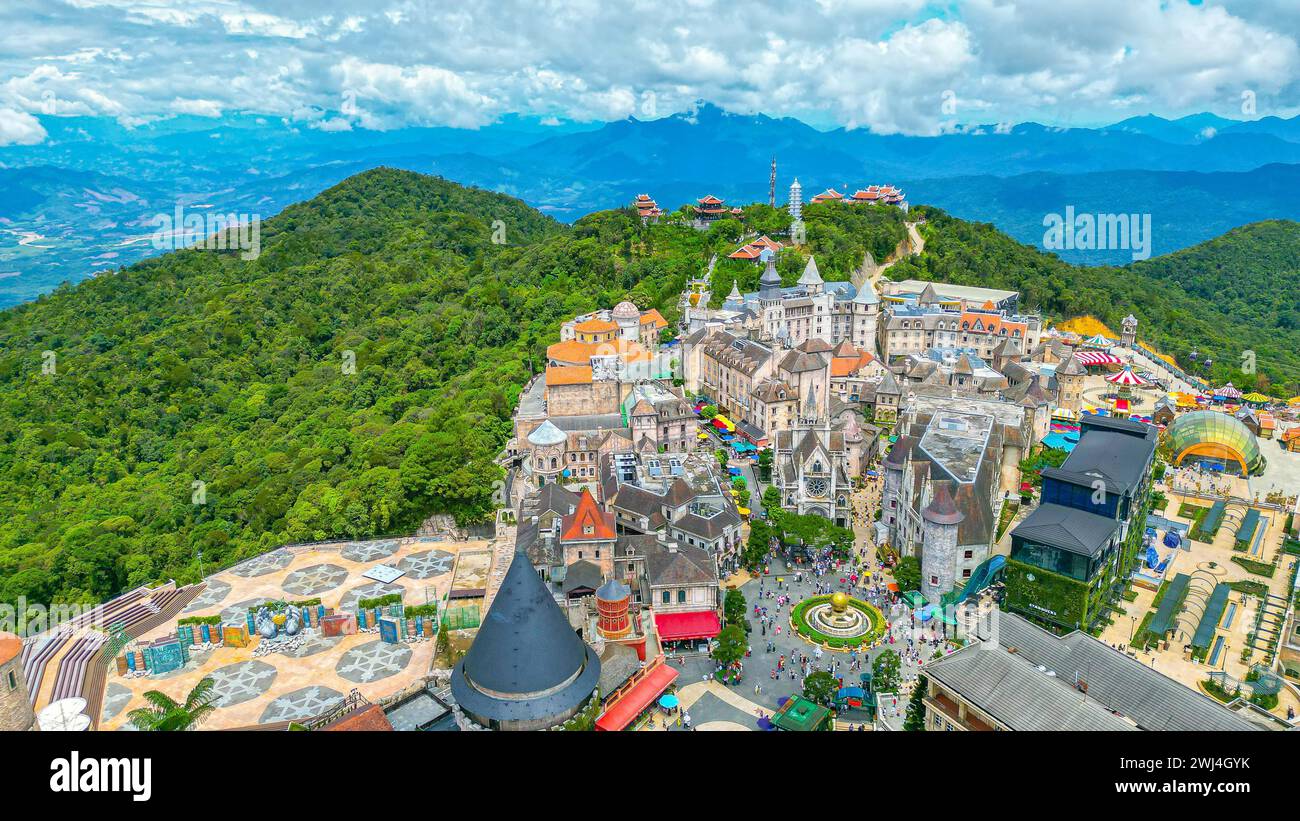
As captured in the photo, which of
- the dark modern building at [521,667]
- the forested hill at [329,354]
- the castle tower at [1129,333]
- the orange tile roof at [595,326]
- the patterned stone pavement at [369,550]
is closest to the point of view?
the dark modern building at [521,667]

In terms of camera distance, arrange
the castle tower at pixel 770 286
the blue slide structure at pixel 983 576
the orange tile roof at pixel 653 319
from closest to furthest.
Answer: the blue slide structure at pixel 983 576 < the orange tile roof at pixel 653 319 < the castle tower at pixel 770 286

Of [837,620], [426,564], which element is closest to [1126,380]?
[837,620]

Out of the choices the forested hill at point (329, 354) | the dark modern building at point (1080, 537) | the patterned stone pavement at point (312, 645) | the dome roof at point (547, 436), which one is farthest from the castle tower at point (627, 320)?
the patterned stone pavement at point (312, 645)

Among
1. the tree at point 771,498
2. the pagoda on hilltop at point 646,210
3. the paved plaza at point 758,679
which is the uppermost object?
the pagoda on hilltop at point 646,210

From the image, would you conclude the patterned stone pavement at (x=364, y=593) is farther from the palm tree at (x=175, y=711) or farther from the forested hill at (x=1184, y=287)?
the forested hill at (x=1184, y=287)

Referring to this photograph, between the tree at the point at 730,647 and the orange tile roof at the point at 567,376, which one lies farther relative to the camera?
the orange tile roof at the point at 567,376

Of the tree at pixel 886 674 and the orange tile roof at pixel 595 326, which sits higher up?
the orange tile roof at pixel 595 326
